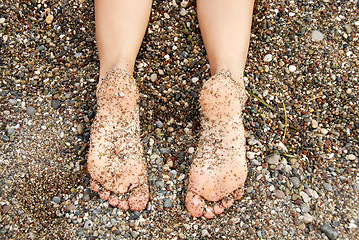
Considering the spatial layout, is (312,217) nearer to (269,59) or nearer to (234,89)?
(234,89)

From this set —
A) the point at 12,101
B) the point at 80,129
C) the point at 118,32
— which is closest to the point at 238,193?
the point at 80,129

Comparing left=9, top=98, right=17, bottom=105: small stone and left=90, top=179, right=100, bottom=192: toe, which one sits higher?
left=9, top=98, right=17, bottom=105: small stone

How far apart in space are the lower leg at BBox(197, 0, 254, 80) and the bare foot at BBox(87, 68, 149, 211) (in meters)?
0.54

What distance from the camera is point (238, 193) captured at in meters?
2.03

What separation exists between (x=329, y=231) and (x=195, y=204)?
2.35 ft

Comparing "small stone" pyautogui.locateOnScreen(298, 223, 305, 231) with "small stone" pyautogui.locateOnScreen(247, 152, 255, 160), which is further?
"small stone" pyautogui.locateOnScreen(247, 152, 255, 160)

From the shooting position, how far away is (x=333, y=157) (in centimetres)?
217

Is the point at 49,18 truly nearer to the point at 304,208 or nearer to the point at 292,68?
the point at 292,68

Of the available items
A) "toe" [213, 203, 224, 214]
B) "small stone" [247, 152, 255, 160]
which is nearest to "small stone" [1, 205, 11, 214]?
"toe" [213, 203, 224, 214]

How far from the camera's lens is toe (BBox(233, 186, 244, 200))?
6.67ft

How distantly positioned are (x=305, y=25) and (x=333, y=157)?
2.87ft

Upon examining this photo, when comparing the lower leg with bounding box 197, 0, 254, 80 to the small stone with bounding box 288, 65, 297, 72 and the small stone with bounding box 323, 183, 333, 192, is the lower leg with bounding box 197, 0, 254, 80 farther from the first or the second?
the small stone with bounding box 323, 183, 333, 192

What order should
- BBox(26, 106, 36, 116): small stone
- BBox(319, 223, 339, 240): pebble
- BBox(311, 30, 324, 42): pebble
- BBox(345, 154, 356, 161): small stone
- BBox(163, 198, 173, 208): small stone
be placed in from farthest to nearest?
1. BBox(311, 30, 324, 42): pebble
2. BBox(26, 106, 36, 116): small stone
3. BBox(345, 154, 356, 161): small stone
4. BBox(163, 198, 173, 208): small stone
5. BBox(319, 223, 339, 240): pebble

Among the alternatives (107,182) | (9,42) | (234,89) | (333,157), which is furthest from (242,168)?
(9,42)
